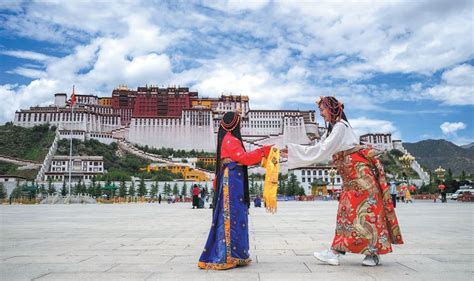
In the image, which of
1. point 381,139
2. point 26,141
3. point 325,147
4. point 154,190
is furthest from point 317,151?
point 381,139

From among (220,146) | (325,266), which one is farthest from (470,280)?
(220,146)

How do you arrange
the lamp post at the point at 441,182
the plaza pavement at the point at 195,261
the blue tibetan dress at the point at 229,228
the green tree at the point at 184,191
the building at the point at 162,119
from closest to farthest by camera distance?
the plaza pavement at the point at 195,261, the blue tibetan dress at the point at 229,228, the lamp post at the point at 441,182, the green tree at the point at 184,191, the building at the point at 162,119

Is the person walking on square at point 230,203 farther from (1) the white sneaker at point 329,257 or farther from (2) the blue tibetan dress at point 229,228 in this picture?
(1) the white sneaker at point 329,257

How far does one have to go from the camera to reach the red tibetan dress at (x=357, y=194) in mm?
3699

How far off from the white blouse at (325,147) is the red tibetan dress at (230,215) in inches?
11.6

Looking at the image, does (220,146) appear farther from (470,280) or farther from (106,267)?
(470,280)

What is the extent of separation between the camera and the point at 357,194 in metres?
3.82

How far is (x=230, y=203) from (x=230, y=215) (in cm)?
12

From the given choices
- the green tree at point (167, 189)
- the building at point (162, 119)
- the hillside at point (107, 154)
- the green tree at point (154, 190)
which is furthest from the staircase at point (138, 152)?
the green tree at point (154, 190)

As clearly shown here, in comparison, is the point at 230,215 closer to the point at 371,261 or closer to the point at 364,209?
the point at 364,209

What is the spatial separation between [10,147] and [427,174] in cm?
7523

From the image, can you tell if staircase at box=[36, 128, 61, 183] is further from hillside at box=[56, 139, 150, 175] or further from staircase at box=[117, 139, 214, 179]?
staircase at box=[117, 139, 214, 179]

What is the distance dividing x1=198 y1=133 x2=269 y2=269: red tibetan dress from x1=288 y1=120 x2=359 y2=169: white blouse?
29 centimetres

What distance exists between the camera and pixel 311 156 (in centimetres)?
385
